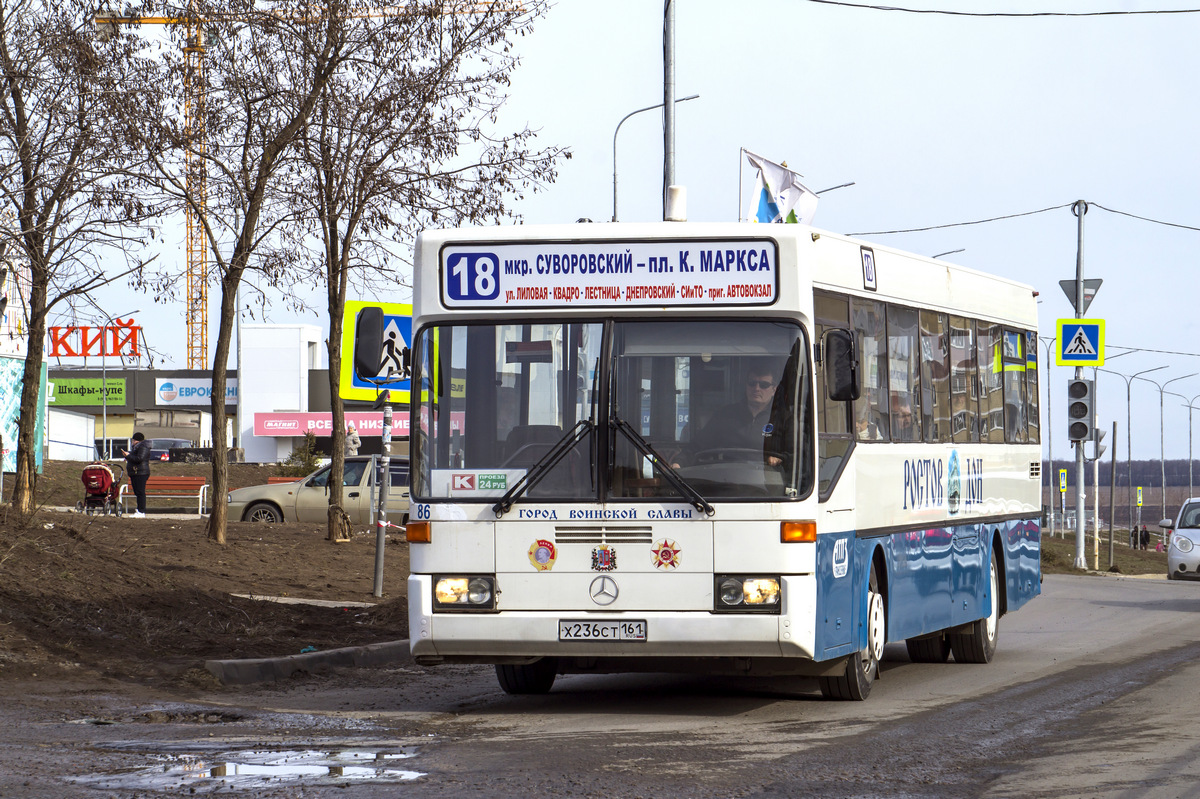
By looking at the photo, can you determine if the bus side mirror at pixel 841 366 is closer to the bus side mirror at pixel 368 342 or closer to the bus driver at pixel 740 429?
the bus driver at pixel 740 429

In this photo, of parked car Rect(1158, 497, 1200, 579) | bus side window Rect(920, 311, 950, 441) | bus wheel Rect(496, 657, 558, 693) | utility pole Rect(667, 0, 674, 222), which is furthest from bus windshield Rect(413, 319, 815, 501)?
parked car Rect(1158, 497, 1200, 579)

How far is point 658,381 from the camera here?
9562mm

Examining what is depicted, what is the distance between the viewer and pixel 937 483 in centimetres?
1227

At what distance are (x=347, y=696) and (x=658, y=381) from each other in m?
3.41

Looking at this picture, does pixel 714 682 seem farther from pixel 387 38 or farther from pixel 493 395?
pixel 387 38

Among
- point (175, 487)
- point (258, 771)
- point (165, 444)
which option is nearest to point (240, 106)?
point (258, 771)

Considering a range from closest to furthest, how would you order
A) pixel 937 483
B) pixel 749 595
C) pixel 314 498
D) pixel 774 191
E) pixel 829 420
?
pixel 749 595 < pixel 829 420 < pixel 937 483 < pixel 774 191 < pixel 314 498

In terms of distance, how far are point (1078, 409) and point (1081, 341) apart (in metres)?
1.68

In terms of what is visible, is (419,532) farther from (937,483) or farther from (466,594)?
(937,483)

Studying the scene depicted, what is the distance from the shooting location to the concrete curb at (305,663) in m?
11.6

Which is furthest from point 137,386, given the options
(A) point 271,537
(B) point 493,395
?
(B) point 493,395

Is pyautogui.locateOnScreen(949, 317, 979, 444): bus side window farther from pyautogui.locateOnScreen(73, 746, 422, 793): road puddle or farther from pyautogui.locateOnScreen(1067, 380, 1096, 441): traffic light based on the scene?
pyautogui.locateOnScreen(1067, 380, 1096, 441): traffic light

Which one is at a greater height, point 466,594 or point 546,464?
point 546,464

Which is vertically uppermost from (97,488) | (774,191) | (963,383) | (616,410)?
(774,191)
